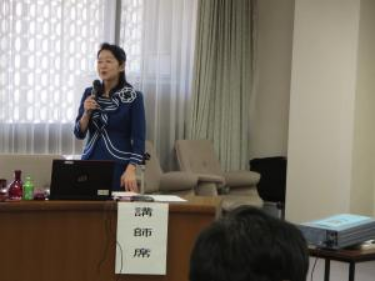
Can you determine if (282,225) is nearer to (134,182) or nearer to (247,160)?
(134,182)

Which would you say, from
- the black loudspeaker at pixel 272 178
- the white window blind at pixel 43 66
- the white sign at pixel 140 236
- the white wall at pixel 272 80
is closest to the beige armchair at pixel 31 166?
the white window blind at pixel 43 66

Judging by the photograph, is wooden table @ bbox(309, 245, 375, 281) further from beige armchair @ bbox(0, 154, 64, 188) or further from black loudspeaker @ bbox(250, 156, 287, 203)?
black loudspeaker @ bbox(250, 156, 287, 203)

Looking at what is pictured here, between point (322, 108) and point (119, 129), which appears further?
point (322, 108)

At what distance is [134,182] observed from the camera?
120 inches

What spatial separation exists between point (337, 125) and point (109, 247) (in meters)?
3.11

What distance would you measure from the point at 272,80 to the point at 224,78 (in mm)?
546

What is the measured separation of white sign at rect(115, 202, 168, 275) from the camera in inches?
102

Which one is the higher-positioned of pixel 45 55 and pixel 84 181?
pixel 45 55

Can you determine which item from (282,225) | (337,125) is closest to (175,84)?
(337,125)

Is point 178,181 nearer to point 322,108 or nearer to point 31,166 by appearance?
point 31,166

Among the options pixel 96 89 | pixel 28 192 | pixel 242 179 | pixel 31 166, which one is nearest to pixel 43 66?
pixel 31 166

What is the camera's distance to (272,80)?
6.03m

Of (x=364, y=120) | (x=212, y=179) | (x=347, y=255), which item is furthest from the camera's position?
(x=364, y=120)

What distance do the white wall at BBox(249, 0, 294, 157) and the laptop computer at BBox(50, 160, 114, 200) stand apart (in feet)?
11.7
